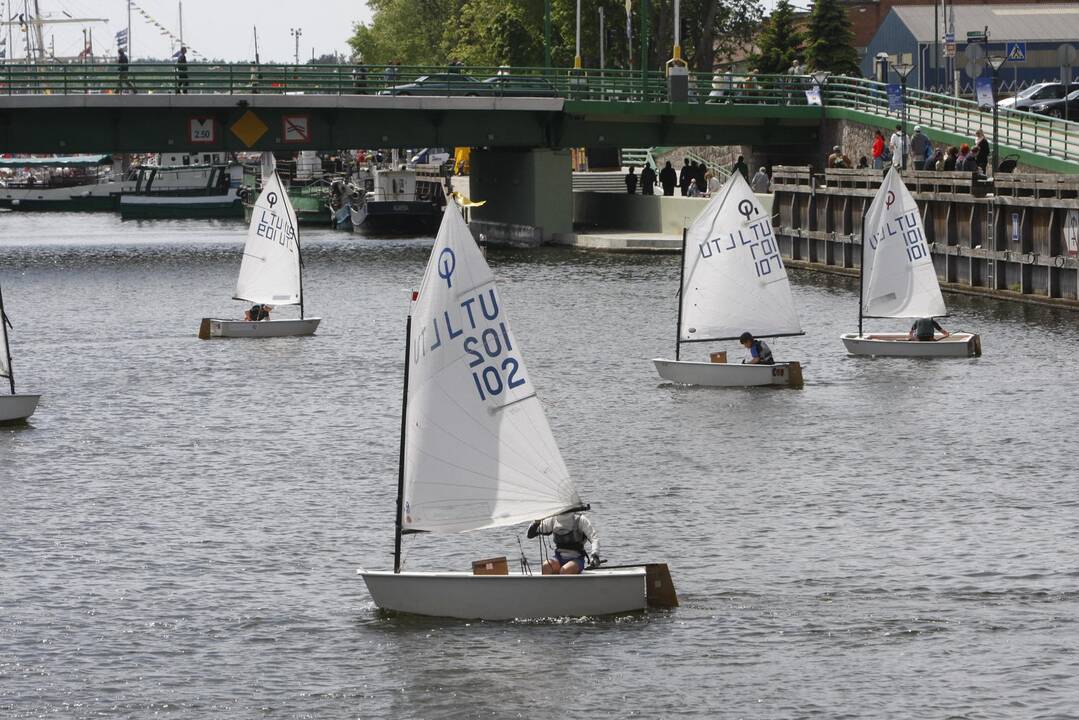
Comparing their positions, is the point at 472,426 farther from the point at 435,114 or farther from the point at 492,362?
the point at 435,114

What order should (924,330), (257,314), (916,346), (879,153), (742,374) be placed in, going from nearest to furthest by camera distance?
(742,374) < (916,346) < (924,330) < (257,314) < (879,153)

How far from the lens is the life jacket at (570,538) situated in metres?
25.4

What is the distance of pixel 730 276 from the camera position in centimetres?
4725

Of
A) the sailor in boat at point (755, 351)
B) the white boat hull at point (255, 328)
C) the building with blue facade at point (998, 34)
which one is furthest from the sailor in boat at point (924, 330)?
the building with blue facade at point (998, 34)

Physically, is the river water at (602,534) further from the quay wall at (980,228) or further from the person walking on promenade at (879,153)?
the person walking on promenade at (879,153)

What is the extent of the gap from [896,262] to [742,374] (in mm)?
8935

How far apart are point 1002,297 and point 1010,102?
A: 127 feet

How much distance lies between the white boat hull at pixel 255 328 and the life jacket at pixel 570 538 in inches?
1399

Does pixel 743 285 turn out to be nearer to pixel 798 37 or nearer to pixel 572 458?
pixel 572 458

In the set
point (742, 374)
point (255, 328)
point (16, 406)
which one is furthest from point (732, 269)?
point (255, 328)

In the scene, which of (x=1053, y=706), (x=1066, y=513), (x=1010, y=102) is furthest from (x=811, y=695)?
(x=1010, y=102)

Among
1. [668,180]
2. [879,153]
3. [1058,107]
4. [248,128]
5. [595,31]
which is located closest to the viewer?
[879,153]

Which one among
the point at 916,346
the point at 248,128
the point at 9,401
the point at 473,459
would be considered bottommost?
the point at 9,401

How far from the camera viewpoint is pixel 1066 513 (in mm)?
31547
